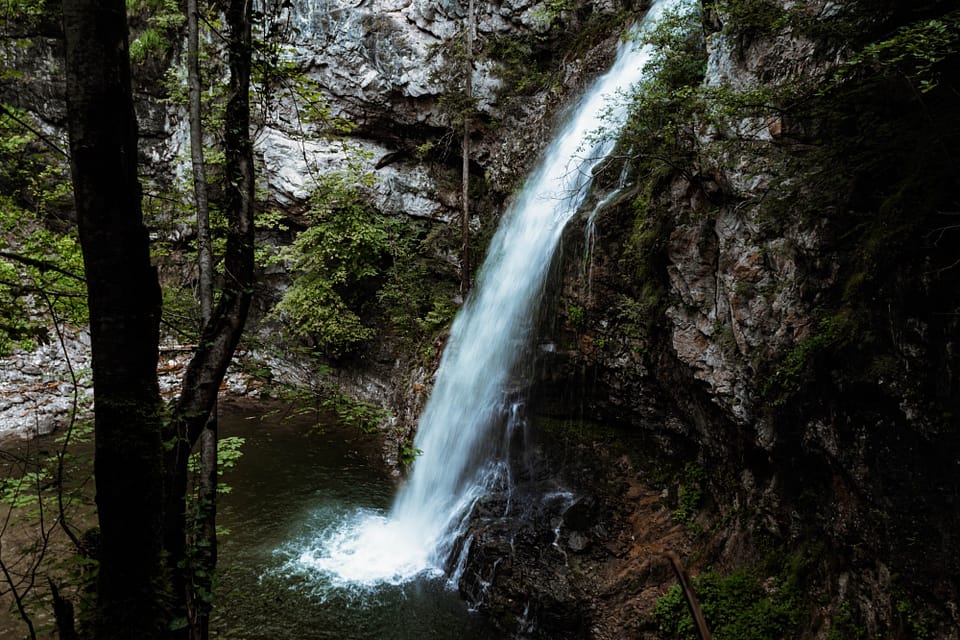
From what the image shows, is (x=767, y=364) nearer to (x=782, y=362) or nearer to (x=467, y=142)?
(x=782, y=362)

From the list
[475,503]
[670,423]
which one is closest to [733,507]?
[670,423]

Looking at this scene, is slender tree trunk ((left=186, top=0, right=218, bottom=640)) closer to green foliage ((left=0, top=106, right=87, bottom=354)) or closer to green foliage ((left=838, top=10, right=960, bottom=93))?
green foliage ((left=0, top=106, right=87, bottom=354))

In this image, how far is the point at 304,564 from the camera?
7.28m

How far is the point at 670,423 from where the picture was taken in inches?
283

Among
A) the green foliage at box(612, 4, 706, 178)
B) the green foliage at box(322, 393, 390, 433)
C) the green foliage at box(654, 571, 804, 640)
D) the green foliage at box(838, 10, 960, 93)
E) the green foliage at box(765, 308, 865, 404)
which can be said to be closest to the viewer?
the green foliage at box(838, 10, 960, 93)

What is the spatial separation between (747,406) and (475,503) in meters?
4.12

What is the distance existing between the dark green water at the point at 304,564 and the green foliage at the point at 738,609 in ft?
6.83

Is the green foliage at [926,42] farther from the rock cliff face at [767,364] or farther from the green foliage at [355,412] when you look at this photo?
the green foliage at [355,412]

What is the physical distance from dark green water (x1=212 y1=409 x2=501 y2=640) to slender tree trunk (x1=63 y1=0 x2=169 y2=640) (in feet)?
5.70

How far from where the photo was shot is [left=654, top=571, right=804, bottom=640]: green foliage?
4.89 m

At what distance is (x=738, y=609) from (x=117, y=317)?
6.12m

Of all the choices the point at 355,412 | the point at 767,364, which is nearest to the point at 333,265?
the point at 355,412

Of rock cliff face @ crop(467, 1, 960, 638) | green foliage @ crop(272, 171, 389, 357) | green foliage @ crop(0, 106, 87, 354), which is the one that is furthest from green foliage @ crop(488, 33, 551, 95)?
green foliage @ crop(0, 106, 87, 354)

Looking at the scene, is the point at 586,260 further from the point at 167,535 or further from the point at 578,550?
the point at 167,535
